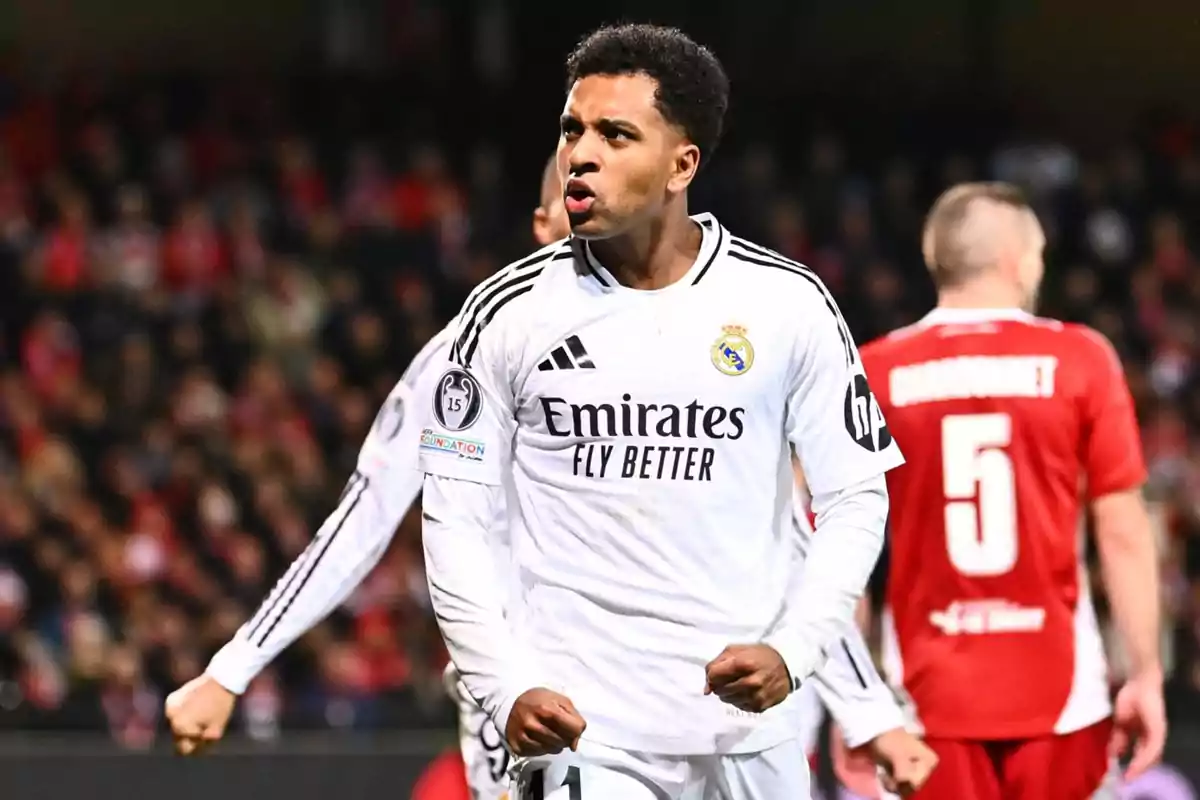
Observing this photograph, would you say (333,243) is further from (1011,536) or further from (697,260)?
(697,260)

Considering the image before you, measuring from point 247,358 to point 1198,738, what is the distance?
6873 millimetres

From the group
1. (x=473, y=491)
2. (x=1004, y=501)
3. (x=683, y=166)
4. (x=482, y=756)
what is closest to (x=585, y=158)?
(x=683, y=166)

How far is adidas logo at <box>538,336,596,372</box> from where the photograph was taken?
3463 millimetres

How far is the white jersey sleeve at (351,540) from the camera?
4270mm

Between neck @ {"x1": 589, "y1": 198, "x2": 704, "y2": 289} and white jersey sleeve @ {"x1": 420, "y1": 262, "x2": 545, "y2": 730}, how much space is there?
0.17 meters

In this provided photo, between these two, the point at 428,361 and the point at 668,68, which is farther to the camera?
the point at 428,361

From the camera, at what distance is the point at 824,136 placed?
47.6 ft

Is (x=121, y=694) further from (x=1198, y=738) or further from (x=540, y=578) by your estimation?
(x=540, y=578)

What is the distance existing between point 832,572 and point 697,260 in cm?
59

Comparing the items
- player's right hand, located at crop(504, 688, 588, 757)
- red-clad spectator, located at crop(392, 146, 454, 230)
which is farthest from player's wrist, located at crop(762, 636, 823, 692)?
red-clad spectator, located at crop(392, 146, 454, 230)

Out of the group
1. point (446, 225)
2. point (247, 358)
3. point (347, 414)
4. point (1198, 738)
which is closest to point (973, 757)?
point (1198, 738)

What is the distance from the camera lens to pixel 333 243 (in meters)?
13.6

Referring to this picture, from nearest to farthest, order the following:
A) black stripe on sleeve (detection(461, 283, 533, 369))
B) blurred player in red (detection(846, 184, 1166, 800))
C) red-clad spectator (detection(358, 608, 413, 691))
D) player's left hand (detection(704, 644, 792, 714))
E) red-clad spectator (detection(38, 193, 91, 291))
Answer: player's left hand (detection(704, 644, 792, 714))
black stripe on sleeve (detection(461, 283, 533, 369))
blurred player in red (detection(846, 184, 1166, 800))
red-clad spectator (detection(358, 608, 413, 691))
red-clad spectator (detection(38, 193, 91, 291))

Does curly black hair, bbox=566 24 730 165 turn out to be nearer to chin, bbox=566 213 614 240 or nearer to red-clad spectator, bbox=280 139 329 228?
chin, bbox=566 213 614 240
